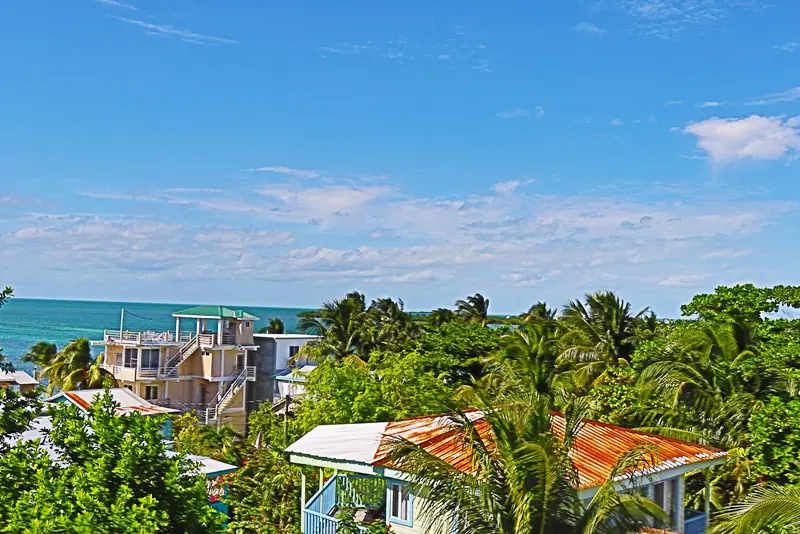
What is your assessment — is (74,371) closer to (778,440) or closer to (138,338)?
(138,338)

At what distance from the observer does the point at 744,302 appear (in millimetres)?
24609

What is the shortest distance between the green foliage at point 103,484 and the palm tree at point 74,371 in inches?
1486

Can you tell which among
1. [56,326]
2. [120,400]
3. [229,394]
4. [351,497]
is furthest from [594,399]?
[56,326]

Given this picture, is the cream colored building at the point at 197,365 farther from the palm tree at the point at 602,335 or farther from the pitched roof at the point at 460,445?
the pitched roof at the point at 460,445

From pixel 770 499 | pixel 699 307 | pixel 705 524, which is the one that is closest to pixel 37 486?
pixel 770 499

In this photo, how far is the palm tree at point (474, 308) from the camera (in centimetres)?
5659

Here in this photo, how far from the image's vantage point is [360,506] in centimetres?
1541

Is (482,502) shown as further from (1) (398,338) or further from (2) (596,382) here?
(1) (398,338)

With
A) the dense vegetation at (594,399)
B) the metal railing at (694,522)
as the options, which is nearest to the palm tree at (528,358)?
the dense vegetation at (594,399)

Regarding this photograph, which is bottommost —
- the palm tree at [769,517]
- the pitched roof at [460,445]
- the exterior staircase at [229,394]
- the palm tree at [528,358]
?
the exterior staircase at [229,394]

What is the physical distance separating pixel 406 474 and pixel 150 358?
41.3 metres

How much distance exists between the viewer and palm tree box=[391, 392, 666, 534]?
31.7ft

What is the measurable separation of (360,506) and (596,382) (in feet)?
49.8

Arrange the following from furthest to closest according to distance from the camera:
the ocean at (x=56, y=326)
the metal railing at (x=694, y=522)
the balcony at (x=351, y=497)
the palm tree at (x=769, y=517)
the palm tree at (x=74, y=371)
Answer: the ocean at (x=56, y=326) → the palm tree at (x=74, y=371) → the balcony at (x=351, y=497) → the metal railing at (x=694, y=522) → the palm tree at (x=769, y=517)
